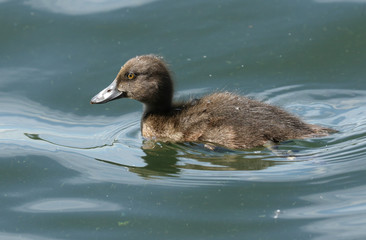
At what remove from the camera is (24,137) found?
21.5 feet

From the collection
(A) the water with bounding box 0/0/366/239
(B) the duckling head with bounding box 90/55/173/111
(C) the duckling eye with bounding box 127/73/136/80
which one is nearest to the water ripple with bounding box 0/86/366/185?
(A) the water with bounding box 0/0/366/239

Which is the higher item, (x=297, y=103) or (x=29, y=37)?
(x=29, y=37)

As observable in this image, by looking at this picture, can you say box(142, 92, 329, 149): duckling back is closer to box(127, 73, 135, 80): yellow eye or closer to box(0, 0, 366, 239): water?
box(0, 0, 366, 239): water

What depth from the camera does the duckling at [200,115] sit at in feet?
19.2

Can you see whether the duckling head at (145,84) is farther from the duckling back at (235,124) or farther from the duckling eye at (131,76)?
the duckling back at (235,124)

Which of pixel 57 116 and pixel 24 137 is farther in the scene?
pixel 57 116

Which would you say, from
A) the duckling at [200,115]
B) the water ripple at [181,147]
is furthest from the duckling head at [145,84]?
the water ripple at [181,147]

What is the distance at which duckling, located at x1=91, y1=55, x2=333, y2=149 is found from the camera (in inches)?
231

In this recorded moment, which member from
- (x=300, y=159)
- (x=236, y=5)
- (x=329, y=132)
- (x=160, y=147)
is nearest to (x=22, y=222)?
(x=160, y=147)

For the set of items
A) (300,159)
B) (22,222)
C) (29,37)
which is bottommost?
(22,222)

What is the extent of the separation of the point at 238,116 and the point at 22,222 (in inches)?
79.9

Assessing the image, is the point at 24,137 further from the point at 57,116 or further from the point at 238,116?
the point at 238,116

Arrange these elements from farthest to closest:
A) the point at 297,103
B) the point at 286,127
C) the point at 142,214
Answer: the point at 297,103
the point at 286,127
the point at 142,214

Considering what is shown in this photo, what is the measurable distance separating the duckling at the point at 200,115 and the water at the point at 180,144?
129mm
